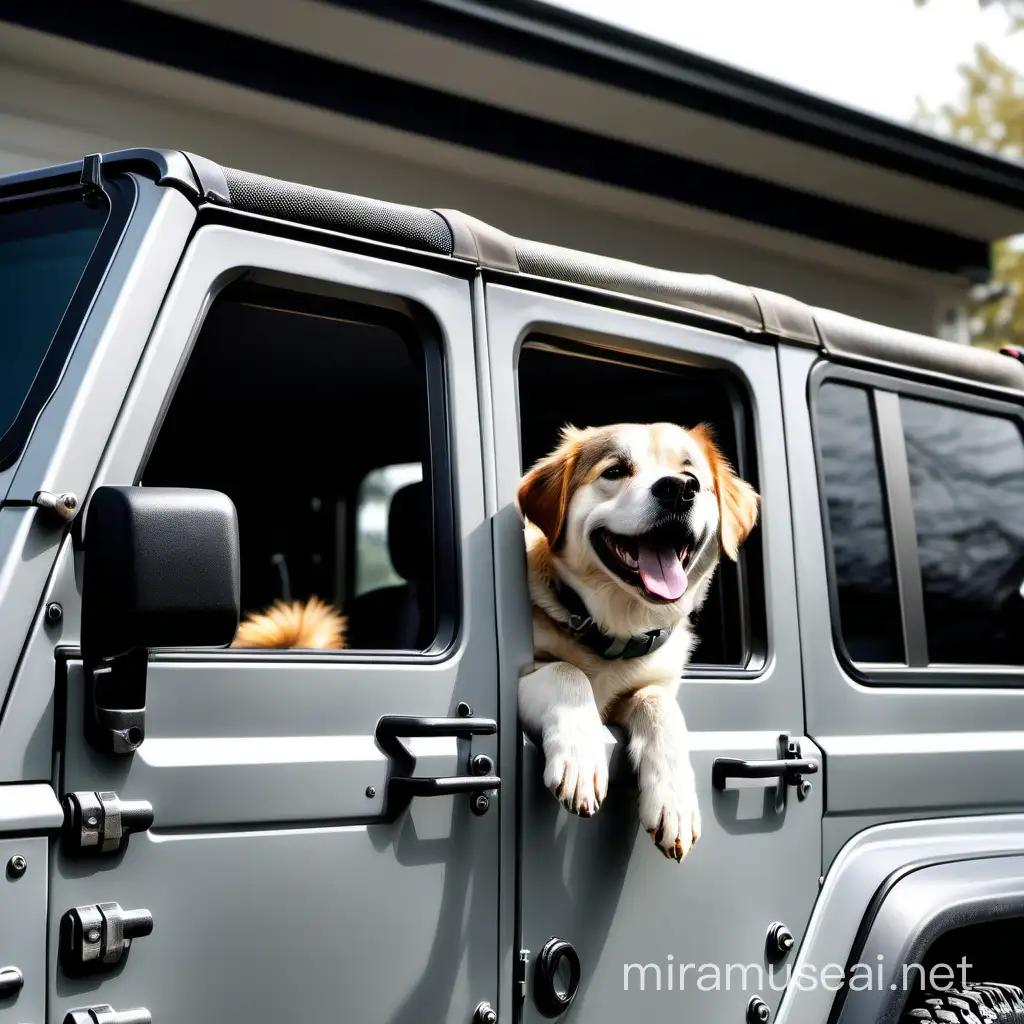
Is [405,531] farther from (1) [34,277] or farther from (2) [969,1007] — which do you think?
(2) [969,1007]

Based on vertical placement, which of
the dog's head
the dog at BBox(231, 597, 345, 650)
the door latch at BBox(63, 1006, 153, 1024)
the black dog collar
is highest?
the dog's head

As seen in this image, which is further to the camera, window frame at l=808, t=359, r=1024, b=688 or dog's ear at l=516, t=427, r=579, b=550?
window frame at l=808, t=359, r=1024, b=688

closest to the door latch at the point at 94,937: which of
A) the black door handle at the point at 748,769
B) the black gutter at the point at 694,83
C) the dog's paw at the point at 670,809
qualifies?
the dog's paw at the point at 670,809

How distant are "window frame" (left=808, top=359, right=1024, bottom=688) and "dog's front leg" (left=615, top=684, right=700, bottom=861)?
726mm

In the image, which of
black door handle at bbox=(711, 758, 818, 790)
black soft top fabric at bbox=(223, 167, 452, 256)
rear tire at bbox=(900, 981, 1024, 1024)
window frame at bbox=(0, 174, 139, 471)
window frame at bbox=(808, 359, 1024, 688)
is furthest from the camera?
window frame at bbox=(808, 359, 1024, 688)

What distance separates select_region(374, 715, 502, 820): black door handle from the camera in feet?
7.39

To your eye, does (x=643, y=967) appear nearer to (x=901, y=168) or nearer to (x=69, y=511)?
(x=69, y=511)

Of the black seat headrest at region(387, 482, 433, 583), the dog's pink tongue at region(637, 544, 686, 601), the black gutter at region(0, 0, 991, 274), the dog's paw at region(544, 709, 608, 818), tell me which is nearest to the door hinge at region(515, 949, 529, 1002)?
the dog's paw at region(544, 709, 608, 818)

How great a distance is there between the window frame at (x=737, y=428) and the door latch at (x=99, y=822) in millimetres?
1186

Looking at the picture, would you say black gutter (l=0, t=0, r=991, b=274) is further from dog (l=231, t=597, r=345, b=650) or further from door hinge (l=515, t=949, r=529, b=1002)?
door hinge (l=515, t=949, r=529, b=1002)

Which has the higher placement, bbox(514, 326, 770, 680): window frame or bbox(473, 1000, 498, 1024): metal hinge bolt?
bbox(514, 326, 770, 680): window frame

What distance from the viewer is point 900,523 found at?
11.0ft

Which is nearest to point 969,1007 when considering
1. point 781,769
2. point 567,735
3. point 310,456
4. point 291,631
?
point 781,769

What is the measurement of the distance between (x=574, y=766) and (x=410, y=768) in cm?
32
